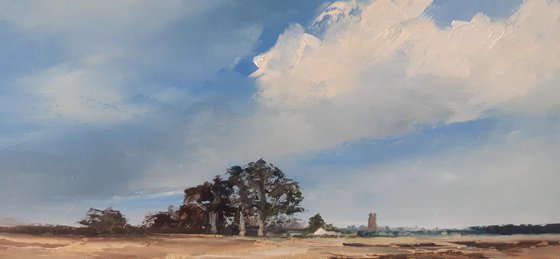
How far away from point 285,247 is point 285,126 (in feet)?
2.52

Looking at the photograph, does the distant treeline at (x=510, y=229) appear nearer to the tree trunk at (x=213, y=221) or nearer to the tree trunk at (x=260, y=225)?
the tree trunk at (x=260, y=225)

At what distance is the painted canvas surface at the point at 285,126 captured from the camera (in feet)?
11.7

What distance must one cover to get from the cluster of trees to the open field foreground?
A: 99 mm

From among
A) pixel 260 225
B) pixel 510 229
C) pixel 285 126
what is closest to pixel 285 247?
pixel 260 225

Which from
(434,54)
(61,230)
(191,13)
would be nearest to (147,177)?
(61,230)

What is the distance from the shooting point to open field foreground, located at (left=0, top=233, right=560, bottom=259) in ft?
11.2

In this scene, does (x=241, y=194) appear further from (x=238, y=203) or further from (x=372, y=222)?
(x=372, y=222)

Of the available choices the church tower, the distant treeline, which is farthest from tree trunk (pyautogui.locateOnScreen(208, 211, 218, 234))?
the distant treeline

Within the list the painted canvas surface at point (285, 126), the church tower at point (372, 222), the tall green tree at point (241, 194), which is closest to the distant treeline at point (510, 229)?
the painted canvas surface at point (285, 126)

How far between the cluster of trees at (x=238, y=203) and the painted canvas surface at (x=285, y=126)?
12mm

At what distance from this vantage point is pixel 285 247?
11.9 ft

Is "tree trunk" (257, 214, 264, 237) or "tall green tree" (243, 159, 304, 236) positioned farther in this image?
"tree trunk" (257, 214, 264, 237)

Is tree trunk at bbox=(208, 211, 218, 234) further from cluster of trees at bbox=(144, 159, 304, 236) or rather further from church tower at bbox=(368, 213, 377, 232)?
church tower at bbox=(368, 213, 377, 232)

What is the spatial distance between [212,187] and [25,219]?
1131 millimetres
